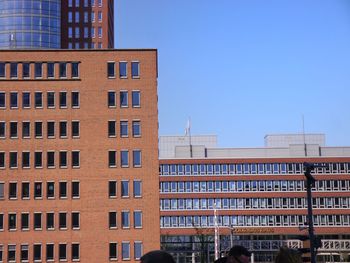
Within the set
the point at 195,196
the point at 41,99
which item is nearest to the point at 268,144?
the point at 195,196

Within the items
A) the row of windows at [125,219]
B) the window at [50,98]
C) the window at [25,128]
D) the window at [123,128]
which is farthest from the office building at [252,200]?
the window at [25,128]

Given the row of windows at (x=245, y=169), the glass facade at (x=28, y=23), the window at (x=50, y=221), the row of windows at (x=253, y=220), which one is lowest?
the row of windows at (x=253, y=220)

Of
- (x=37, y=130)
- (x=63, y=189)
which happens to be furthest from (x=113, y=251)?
(x=37, y=130)

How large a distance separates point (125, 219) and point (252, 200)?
38.8m

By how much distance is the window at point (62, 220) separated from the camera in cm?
7638

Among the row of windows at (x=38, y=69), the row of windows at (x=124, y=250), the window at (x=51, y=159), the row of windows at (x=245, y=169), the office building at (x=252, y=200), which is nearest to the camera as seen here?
the row of windows at (x=124, y=250)

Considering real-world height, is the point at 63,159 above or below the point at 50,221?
above

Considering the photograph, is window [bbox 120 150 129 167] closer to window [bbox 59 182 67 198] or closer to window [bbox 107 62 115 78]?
window [bbox 59 182 67 198]

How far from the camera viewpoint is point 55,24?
5113 inches

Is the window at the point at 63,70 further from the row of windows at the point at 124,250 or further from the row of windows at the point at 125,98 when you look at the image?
the row of windows at the point at 124,250

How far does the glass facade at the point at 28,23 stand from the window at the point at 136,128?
175ft

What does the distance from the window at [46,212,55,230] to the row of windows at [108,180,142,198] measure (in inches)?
250

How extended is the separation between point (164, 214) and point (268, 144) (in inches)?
899

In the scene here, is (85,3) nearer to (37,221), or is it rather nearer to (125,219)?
(37,221)
